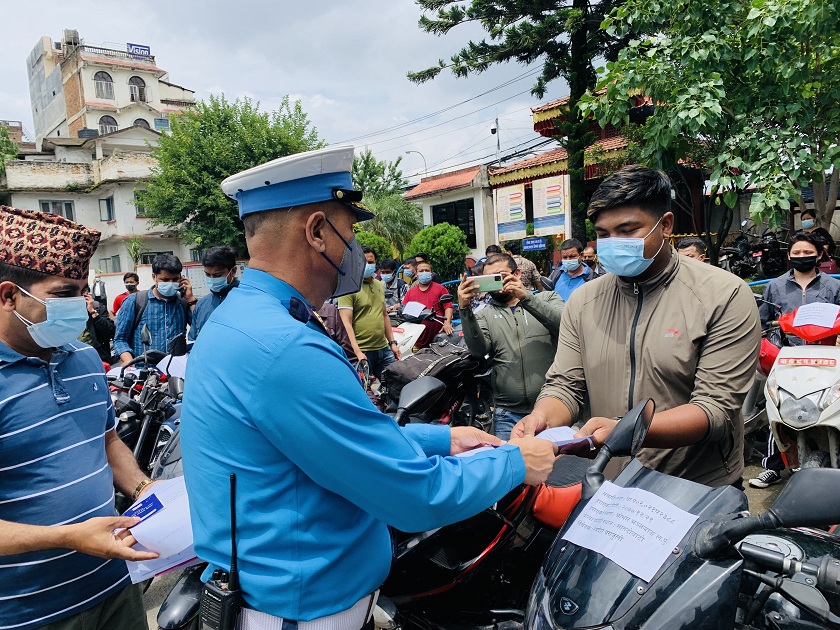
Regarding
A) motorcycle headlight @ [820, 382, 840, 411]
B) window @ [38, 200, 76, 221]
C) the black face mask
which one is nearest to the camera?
motorcycle headlight @ [820, 382, 840, 411]

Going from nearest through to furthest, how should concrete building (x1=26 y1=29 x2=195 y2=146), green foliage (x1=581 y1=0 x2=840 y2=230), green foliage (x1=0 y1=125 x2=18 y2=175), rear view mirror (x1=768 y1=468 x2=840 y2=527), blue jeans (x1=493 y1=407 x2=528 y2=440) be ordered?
rear view mirror (x1=768 y1=468 x2=840 y2=527) < blue jeans (x1=493 y1=407 x2=528 y2=440) < green foliage (x1=581 y1=0 x2=840 y2=230) < green foliage (x1=0 y1=125 x2=18 y2=175) < concrete building (x1=26 y1=29 x2=195 y2=146)

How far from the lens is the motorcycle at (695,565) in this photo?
122 centimetres

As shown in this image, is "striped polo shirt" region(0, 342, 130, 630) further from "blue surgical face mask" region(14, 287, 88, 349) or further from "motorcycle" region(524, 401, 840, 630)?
"motorcycle" region(524, 401, 840, 630)

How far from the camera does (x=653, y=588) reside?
1280 millimetres

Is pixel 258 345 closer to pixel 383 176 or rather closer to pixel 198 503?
pixel 198 503

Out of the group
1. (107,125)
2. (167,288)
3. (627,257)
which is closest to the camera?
(627,257)

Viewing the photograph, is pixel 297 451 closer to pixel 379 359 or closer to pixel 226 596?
pixel 226 596

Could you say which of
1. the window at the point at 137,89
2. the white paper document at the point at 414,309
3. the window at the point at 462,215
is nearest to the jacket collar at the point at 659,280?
the white paper document at the point at 414,309

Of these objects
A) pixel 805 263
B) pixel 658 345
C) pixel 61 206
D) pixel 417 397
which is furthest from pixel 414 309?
pixel 61 206

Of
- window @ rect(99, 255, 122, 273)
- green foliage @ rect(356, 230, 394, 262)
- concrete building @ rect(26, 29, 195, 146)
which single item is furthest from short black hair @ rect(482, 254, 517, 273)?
concrete building @ rect(26, 29, 195, 146)

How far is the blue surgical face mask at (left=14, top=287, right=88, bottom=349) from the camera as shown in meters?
1.86

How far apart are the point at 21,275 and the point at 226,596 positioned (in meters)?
1.26

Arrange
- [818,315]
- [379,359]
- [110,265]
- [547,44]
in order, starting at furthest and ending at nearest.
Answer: [110,265]
[547,44]
[379,359]
[818,315]

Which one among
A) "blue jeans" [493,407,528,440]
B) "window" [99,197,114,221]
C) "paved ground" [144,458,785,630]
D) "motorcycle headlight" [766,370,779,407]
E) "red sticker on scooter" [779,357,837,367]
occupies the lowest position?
"paved ground" [144,458,785,630]
